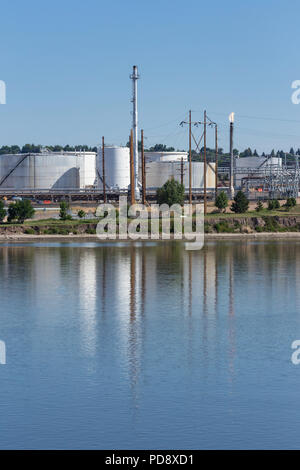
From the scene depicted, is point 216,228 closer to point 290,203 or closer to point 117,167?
point 290,203

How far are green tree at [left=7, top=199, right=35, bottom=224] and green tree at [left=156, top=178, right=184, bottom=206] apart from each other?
611 inches

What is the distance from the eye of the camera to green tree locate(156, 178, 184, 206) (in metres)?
87.0

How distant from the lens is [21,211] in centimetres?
8062

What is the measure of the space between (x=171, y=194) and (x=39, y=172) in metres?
37.8

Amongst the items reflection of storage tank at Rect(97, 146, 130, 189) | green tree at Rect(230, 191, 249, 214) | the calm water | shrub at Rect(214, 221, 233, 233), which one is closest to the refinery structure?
reflection of storage tank at Rect(97, 146, 130, 189)

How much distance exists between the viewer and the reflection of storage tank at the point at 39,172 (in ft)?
391

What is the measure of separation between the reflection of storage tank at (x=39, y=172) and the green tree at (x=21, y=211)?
37.4 metres

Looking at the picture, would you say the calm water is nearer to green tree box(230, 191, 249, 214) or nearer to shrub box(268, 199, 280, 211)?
green tree box(230, 191, 249, 214)

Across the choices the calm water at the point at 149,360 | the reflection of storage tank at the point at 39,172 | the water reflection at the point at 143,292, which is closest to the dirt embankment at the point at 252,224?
the water reflection at the point at 143,292

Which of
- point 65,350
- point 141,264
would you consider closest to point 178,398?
point 65,350

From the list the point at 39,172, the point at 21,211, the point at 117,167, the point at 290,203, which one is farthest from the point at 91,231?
the point at 117,167

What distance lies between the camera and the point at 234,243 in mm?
75562

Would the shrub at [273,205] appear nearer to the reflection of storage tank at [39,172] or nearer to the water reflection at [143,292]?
the water reflection at [143,292]
